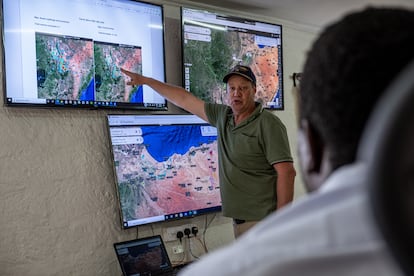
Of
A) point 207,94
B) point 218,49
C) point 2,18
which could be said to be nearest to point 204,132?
point 207,94

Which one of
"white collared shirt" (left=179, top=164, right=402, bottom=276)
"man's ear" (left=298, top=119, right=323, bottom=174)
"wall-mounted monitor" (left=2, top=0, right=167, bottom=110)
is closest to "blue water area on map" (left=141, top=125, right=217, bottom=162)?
"wall-mounted monitor" (left=2, top=0, right=167, bottom=110)

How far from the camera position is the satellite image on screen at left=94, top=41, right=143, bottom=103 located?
254 centimetres

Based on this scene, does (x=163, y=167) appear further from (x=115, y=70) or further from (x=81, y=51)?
(x=81, y=51)

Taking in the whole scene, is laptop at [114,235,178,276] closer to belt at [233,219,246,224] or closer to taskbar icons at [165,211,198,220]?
taskbar icons at [165,211,198,220]

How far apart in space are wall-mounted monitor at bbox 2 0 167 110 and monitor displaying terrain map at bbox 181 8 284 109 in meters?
0.24

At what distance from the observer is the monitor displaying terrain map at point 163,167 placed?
2.58 m

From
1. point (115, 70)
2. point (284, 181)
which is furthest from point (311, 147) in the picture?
point (115, 70)

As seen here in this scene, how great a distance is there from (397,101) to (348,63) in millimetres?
167

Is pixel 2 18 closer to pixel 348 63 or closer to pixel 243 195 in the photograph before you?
pixel 243 195

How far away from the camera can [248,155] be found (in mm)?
2398

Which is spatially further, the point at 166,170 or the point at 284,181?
the point at 166,170

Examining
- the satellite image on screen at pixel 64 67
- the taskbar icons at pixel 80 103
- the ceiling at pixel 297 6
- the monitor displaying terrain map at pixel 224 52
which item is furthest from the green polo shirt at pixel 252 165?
the ceiling at pixel 297 6

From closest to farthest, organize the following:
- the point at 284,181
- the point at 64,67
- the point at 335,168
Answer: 1. the point at 335,168
2. the point at 284,181
3. the point at 64,67

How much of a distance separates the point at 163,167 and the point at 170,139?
186 millimetres
